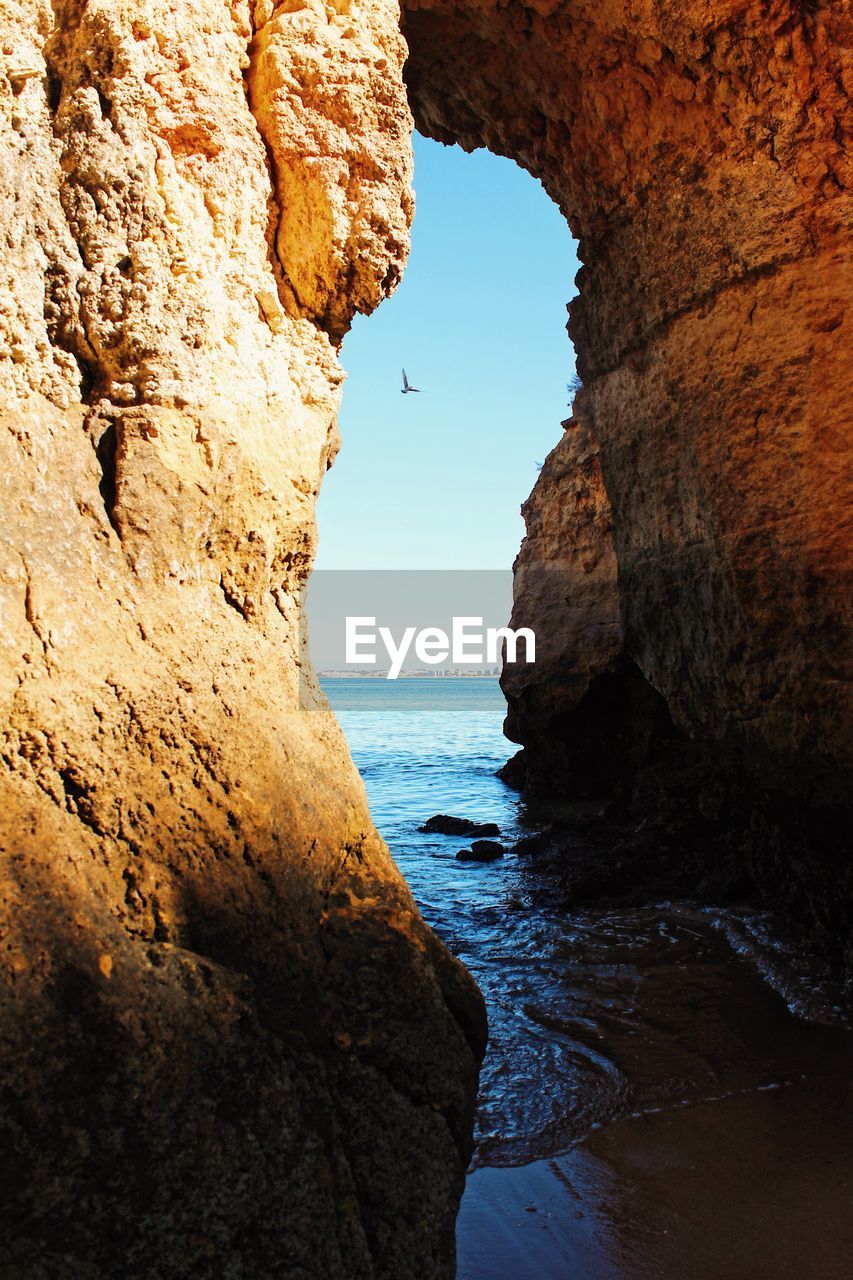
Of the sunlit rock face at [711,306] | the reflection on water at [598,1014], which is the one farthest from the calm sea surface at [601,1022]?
the sunlit rock face at [711,306]

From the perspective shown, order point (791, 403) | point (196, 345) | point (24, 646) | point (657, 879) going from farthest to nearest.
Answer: point (657, 879) → point (791, 403) → point (196, 345) → point (24, 646)

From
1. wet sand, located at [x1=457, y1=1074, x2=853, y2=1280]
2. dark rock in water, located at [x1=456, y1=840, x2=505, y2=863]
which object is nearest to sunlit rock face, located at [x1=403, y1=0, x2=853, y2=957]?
wet sand, located at [x1=457, y1=1074, x2=853, y2=1280]

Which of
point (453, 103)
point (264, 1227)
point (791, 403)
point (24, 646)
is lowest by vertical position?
point (264, 1227)

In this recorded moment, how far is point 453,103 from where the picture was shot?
6906 mm

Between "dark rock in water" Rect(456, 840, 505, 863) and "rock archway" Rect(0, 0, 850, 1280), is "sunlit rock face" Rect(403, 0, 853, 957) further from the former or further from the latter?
→ "dark rock in water" Rect(456, 840, 505, 863)

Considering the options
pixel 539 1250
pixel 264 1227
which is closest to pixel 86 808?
pixel 264 1227

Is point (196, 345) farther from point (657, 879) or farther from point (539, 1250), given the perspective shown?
point (657, 879)

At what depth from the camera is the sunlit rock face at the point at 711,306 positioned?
16.4 ft

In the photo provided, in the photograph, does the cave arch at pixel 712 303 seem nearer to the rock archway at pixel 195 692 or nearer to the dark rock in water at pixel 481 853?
the rock archway at pixel 195 692

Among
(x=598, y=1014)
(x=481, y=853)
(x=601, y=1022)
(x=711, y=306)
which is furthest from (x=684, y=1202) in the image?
(x=481, y=853)

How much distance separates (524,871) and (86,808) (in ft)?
23.7

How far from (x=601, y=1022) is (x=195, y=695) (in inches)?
139

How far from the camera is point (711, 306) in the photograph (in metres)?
5.48

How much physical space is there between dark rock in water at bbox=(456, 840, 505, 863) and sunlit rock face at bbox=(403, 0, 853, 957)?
3.64m
